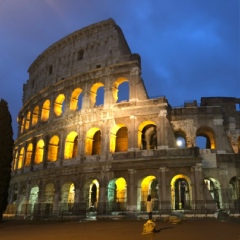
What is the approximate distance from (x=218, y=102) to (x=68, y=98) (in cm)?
1412

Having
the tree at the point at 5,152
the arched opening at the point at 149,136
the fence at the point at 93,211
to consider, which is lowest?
the fence at the point at 93,211

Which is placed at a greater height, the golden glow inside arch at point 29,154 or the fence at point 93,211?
the golden glow inside arch at point 29,154

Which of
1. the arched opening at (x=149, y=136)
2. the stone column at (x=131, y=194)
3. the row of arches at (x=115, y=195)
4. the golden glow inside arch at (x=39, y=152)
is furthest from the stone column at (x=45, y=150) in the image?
the arched opening at (x=149, y=136)

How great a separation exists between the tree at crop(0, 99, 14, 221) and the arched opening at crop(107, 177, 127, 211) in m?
7.57

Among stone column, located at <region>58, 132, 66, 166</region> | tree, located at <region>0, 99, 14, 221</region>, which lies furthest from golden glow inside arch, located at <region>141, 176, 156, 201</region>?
tree, located at <region>0, 99, 14, 221</region>

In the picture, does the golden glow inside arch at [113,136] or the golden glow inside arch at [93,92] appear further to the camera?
the golden glow inside arch at [93,92]

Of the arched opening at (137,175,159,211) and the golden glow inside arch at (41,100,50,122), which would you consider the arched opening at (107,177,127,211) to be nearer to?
the arched opening at (137,175,159,211)

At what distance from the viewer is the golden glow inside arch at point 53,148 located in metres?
27.1

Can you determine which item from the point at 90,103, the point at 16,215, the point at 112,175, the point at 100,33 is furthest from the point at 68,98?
the point at 16,215

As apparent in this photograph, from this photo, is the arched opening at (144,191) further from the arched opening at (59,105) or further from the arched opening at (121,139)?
the arched opening at (59,105)

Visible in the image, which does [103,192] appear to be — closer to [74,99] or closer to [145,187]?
[145,187]

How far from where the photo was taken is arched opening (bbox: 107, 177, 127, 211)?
21916 mm

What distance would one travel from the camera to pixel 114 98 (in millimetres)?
24656

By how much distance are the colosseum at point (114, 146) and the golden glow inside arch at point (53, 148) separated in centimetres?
10
